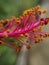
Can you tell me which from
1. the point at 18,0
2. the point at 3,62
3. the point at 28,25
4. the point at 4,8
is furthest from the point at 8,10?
the point at 28,25

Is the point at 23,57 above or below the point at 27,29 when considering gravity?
above

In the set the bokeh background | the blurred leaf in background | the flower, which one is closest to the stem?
the bokeh background

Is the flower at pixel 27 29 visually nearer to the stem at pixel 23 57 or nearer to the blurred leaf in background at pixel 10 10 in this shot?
the blurred leaf in background at pixel 10 10

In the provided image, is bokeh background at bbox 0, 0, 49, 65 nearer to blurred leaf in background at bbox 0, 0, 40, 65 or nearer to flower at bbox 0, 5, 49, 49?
blurred leaf in background at bbox 0, 0, 40, 65

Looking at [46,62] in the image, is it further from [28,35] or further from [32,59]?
[28,35]

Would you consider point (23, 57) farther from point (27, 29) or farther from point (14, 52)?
point (27, 29)

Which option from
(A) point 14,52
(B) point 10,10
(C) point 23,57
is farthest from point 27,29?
(C) point 23,57

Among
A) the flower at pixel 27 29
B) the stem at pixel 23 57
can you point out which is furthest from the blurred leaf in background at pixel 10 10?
the flower at pixel 27 29

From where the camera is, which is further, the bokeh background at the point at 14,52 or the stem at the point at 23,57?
the stem at the point at 23,57
